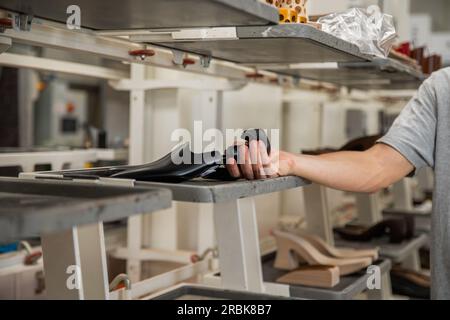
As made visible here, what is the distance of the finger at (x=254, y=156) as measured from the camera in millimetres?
1184

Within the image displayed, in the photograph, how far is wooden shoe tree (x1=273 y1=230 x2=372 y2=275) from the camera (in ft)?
6.44

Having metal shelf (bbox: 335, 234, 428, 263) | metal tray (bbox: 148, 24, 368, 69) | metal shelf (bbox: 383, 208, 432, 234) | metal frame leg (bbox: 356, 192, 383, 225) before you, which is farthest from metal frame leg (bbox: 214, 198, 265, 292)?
metal shelf (bbox: 383, 208, 432, 234)

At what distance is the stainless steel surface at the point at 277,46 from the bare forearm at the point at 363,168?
26 centimetres

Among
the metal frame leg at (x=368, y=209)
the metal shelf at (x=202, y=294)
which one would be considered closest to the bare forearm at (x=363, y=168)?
the metal shelf at (x=202, y=294)

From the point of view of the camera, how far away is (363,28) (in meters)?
1.58

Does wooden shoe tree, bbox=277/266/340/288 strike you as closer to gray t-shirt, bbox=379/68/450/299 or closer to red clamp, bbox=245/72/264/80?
gray t-shirt, bbox=379/68/450/299

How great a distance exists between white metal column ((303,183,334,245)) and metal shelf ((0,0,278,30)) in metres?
1.22

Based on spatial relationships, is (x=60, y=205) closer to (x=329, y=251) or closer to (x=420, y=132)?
(x=420, y=132)

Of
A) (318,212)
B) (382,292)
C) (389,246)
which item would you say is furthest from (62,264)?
(389,246)

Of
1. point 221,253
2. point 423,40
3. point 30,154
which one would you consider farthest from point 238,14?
point 423,40

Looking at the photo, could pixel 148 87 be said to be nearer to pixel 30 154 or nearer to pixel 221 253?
pixel 30 154

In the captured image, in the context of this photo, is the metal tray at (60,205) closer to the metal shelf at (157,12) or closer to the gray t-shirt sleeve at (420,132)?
the metal shelf at (157,12)

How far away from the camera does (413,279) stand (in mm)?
2742

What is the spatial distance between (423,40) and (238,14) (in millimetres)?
4509
